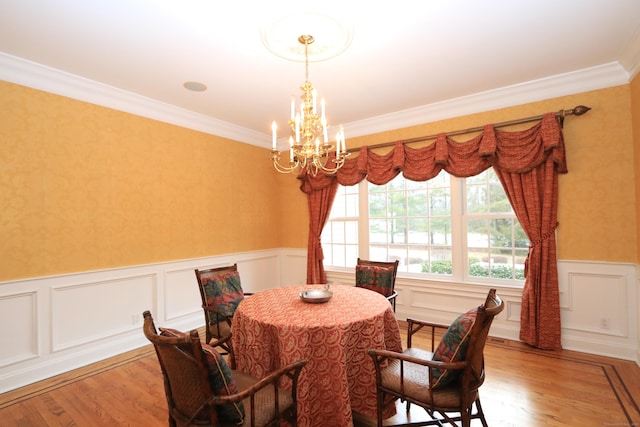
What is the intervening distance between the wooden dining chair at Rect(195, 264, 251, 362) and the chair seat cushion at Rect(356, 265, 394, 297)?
127cm

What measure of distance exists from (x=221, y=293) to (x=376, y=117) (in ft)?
10.1

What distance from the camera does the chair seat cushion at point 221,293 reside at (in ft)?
9.43

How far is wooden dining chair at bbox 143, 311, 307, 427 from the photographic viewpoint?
1325mm

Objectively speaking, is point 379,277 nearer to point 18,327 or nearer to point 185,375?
point 185,375

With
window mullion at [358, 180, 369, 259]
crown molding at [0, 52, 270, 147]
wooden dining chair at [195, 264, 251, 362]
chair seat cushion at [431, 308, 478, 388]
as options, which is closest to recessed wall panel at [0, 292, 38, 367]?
wooden dining chair at [195, 264, 251, 362]

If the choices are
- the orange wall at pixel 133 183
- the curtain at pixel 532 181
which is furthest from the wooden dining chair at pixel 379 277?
the orange wall at pixel 133 183

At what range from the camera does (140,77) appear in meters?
3.02

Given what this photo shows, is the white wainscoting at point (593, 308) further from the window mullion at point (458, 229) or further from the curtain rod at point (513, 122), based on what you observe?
the curtain rod at point (513, 122)

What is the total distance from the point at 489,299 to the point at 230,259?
3.58m

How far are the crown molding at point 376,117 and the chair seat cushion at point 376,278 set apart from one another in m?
2.09

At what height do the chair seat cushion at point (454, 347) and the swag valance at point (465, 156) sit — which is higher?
the swag valance at point (465, 156)

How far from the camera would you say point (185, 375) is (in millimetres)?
1405

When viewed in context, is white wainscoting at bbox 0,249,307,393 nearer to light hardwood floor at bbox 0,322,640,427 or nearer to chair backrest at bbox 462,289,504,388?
light hardwood floor at bbox 0,322,640,427

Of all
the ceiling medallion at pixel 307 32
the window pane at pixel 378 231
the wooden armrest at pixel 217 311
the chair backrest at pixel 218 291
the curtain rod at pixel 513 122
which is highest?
the ceiling medallion at pixel 307 32
